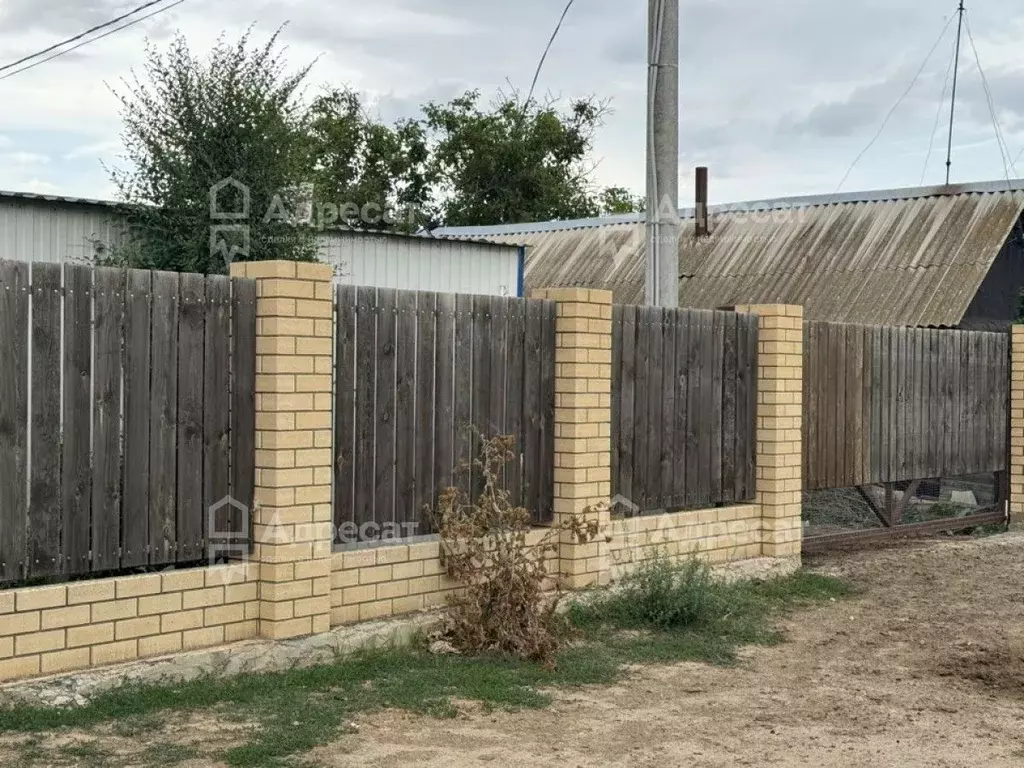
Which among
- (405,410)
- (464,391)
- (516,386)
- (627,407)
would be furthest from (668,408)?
(405,410)

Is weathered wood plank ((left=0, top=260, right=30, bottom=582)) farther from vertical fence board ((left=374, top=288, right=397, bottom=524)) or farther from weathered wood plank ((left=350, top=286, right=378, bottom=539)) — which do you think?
vertical fence board ((left=374, top=288, right=397, bottom=524))

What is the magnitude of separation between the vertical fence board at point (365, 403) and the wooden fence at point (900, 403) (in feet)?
15.0

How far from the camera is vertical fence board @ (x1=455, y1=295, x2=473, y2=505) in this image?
23.7ft

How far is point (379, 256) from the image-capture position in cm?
1484

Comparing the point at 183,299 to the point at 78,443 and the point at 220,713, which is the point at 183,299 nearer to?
the point at 78,443

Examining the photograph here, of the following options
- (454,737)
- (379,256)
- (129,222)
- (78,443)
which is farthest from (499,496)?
(379,256)

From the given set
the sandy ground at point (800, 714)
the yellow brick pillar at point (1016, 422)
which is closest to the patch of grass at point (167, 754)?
the sandy ground at point (800, 714)

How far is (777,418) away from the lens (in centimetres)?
952

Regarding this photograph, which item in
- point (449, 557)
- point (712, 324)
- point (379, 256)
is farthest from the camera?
point (379, 256)

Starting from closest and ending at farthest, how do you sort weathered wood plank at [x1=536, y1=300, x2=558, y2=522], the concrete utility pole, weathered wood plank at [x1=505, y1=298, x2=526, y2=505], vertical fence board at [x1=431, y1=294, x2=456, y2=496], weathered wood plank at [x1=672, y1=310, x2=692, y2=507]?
vertical fence board at [x1=431, y1=294, x2=456, y2=496], weathered wood plank at [x1=505, y1=298, x2=526, y2=505], weathered wood plank at [x1=536, y1=300, x2=558, y2=522], weathered wood plank at [x1=672, y1=310, x2=692, y2=507], the concrete utility pole

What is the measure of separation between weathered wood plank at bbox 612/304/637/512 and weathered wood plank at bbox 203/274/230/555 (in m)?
2.96

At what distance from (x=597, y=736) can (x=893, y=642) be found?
9.47 feet

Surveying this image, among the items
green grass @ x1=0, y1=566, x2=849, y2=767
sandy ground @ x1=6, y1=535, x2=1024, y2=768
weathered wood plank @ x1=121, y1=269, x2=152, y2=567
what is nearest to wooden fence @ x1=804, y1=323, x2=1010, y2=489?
sandy ground @ x1=6, y1=535, x2=1024, y2=768

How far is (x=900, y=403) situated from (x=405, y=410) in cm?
600
